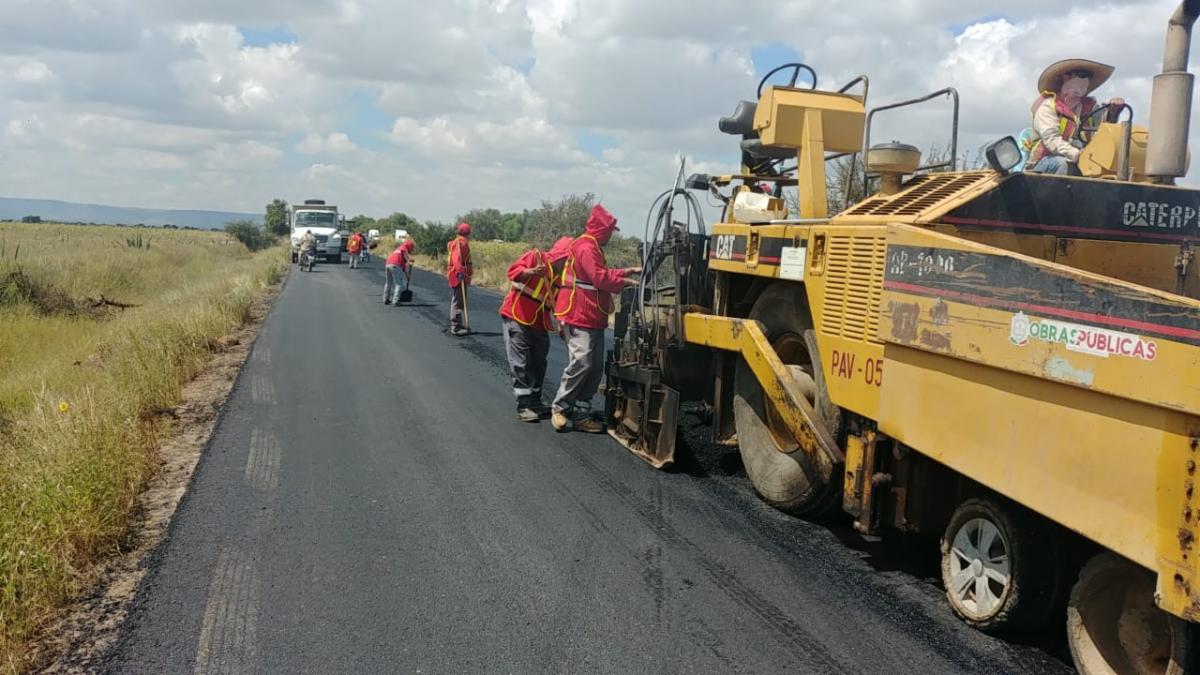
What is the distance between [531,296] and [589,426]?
1.33 meters

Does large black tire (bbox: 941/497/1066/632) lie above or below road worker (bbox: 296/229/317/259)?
below

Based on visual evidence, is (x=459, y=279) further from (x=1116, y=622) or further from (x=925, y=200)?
(x=1116, y=622)

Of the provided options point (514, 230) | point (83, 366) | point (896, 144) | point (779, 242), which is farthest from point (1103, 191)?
point (514, 230)

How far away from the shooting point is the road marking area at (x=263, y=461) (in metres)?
5.79

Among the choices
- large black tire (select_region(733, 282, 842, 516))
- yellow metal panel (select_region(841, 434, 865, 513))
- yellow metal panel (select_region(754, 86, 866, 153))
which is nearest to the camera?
yellow metal panel (select_region(841, 434, 865, 513))

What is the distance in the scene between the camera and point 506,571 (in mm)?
4434

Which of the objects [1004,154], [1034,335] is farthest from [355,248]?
→ [1034,335]

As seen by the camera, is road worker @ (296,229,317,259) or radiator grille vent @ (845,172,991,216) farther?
road worker @ (296,229,317,259)

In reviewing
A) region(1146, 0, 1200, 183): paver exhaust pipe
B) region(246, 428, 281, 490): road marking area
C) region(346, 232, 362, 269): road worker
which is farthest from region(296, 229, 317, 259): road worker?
region(1146, 0, 1200, 183): paver exhaust pipe

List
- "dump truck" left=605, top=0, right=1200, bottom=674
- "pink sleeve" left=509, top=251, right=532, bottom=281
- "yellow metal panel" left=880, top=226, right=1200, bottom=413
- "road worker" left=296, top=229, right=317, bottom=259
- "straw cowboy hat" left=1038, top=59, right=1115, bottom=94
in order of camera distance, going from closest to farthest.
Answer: "yellow metal panel" left=880, top=226, right=1200, bottom=413, "dump truck" left=605, top=0, right=1200, bottom=674, "straw cowboy hat" left=1038, top=59, right=1115, bottom=94, "pink sleeve" left=509, top=251, right=532, bottom=281, "road worker" left=296, top=229, right=317, bottom=259

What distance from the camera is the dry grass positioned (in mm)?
4074

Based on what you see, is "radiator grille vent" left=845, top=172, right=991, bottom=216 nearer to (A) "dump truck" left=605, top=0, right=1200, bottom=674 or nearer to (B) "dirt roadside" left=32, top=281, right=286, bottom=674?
(A) "dump truck" left=605, top=0, right=1200, bottom=674

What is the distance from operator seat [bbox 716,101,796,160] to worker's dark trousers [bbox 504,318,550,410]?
272cm

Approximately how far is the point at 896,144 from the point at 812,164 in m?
0.69
